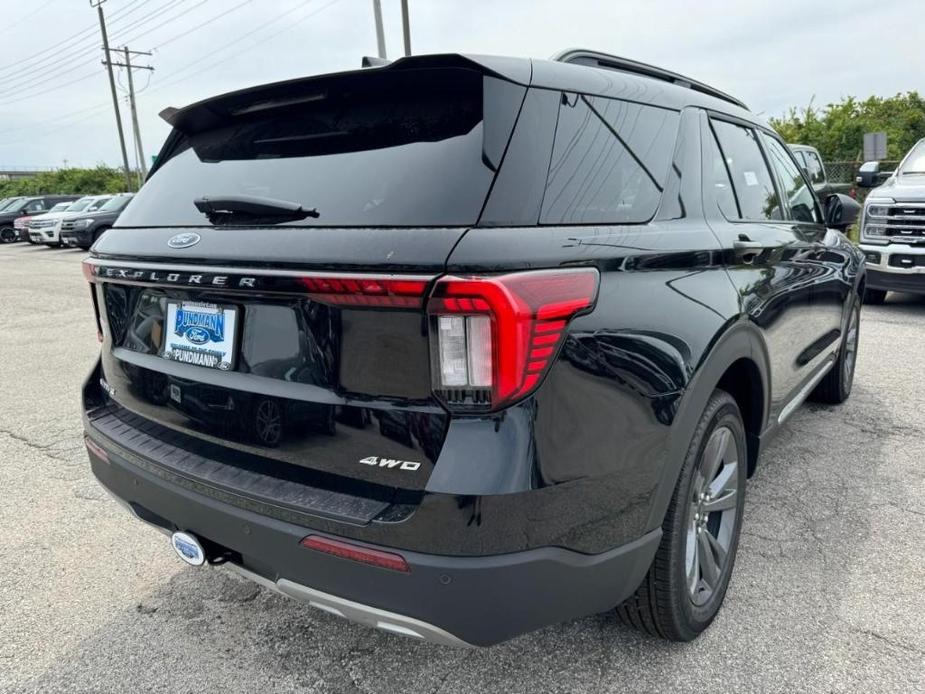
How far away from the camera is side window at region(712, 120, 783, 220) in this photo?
8.66ft

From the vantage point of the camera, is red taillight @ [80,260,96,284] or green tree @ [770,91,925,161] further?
green tree @ [770,91,925,161]

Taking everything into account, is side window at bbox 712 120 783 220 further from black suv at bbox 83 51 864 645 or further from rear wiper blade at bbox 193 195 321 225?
rear wiper blade at bbox 193 195 321 225

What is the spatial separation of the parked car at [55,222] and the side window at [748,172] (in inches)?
904

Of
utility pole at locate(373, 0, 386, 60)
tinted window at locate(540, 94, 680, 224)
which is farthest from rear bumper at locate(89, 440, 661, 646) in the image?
utility pole at locate(373, 0, 386, 60)

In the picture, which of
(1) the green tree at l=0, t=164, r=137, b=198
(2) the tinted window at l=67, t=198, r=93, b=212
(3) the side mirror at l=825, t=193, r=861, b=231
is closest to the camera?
(3) the side mirror at l=825, t=193, r=861, b=231

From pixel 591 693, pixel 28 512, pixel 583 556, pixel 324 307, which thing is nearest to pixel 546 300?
pixel 324 307

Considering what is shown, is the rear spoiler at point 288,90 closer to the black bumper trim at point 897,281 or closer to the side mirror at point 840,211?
the side mirror at point 840,211

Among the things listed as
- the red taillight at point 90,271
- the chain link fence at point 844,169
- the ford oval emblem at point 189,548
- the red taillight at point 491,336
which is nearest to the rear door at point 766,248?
the red taillight at point 491,336

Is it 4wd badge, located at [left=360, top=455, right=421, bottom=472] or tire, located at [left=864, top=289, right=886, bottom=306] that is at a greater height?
4wd badge, located at [left=360, top=455, right=421, bottom=472]

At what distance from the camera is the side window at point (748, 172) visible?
2.64m

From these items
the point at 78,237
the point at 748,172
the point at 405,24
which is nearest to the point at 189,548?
the point at 748,172

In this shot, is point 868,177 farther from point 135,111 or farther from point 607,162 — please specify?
point 135,111

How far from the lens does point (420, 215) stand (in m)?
Answer: 1.58

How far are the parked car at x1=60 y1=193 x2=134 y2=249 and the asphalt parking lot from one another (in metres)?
18.9
